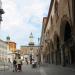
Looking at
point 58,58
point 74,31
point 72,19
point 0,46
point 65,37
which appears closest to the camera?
point 74,31

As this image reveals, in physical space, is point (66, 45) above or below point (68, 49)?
above

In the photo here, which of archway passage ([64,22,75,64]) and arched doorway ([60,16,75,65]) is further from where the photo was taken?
arched doorway ([60,16,75,65])

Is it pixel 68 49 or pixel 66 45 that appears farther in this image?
pixel 68 49

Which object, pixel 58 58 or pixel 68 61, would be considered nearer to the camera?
pixel 68 61

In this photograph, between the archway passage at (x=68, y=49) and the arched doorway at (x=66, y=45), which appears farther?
the arched doorway at (x=66, y=45)

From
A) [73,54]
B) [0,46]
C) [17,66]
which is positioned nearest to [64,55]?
[73,54]

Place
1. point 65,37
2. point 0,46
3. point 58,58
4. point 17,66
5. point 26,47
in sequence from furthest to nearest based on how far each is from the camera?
point 26,47, point 0,46, point 58,58, point 65,37, point 17,66

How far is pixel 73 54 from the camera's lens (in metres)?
42.9

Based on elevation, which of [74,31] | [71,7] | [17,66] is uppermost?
[71,7]

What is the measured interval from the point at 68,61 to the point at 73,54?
4.51m

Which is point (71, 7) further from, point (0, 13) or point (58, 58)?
point (58, 58)

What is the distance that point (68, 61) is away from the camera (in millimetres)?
47219

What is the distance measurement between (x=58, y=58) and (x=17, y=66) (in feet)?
78.1

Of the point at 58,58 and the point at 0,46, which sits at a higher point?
the point at 0,46
